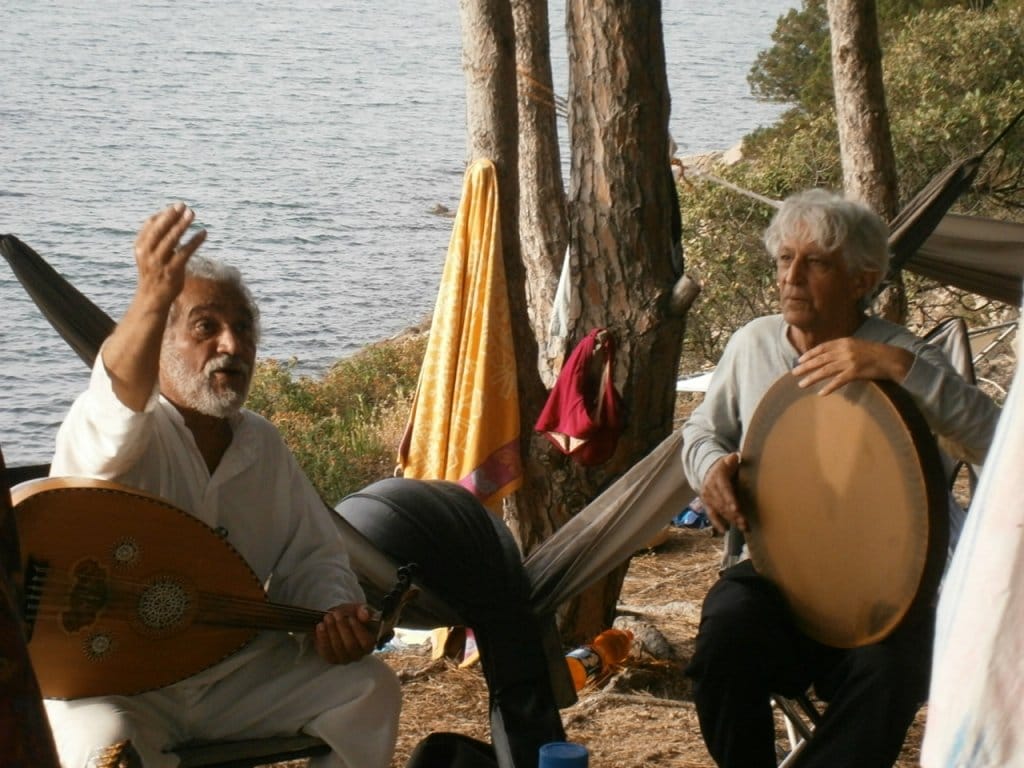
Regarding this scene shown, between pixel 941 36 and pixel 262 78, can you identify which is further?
pixel 262 78

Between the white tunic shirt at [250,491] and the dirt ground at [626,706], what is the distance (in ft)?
3.08

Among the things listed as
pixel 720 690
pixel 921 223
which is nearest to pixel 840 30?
pixel 921 223

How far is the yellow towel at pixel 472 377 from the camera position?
190 inches

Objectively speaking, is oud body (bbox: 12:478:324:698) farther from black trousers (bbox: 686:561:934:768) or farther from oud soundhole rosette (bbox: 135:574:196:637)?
black trousers (bbox: 686:561:934:768)

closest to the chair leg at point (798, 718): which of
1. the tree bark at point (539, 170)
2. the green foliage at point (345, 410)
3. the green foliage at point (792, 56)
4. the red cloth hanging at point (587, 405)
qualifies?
the red cloth hanging at point (587, 405)

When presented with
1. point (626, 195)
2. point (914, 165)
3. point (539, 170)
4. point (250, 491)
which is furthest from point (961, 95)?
point (250, 491)

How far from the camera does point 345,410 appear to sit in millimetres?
15391

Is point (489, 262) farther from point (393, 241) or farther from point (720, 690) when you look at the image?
point (393, 241)

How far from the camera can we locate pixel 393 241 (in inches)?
1265

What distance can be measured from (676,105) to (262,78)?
10673 mm

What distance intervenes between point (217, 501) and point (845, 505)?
4.55ft

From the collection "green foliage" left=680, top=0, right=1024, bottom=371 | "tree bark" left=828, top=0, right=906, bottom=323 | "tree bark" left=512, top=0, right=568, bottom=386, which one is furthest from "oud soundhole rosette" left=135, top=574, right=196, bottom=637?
"green foliage" left=680, top=0, right=1024, bottom=371

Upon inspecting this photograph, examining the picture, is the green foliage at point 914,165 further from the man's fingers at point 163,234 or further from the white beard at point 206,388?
the man's fingers at point 163,234

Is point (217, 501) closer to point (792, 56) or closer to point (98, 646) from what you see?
point (98, 646)
